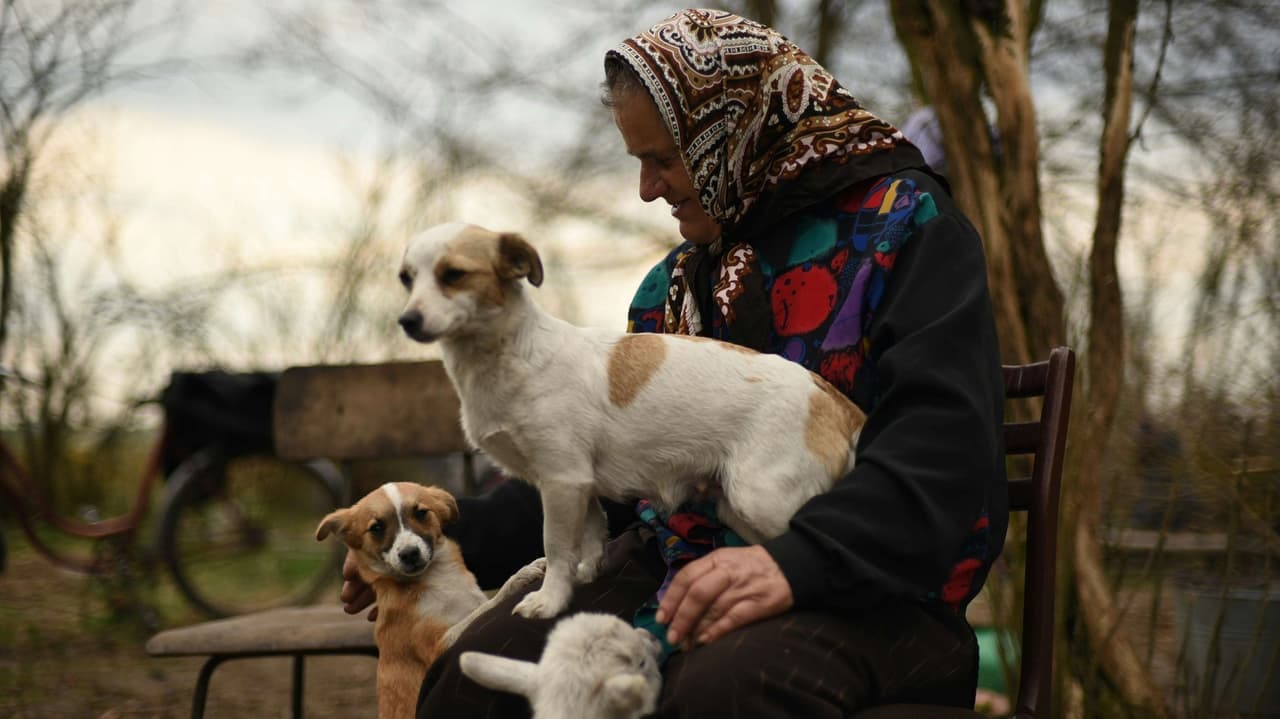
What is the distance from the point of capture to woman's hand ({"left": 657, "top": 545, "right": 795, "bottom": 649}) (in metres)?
1.79

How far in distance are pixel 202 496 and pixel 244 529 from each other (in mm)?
378

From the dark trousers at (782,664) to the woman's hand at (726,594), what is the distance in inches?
1.3

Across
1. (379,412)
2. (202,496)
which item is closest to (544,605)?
(379,412)

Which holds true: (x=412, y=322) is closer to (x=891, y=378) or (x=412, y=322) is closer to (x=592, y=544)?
(x=592, y=544)

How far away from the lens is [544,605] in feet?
6.72

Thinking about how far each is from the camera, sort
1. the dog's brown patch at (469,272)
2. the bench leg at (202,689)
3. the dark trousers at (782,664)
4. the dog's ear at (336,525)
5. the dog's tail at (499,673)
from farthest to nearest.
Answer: the bench leg at (202,689) → the dog's ear at (336,525) → the dog's brown patch at (469,272) → the dog's tail at (499,673) → the dark trousers at (782,664)

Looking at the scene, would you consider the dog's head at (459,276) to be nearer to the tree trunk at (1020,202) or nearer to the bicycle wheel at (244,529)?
the tree trunk at (1020,202)

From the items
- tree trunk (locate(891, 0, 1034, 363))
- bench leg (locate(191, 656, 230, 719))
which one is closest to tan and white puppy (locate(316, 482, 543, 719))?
bench leg (locate(191, 656, 230, 719))

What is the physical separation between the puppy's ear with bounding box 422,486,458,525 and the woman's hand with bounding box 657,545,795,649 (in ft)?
3.02

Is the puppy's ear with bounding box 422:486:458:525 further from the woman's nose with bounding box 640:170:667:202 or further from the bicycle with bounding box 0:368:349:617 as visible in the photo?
the bicycle with bounding box 0:368:349:617

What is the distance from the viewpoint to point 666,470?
198cm

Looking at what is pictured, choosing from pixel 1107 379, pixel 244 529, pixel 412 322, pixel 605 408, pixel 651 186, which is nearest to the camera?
pixel 412 322

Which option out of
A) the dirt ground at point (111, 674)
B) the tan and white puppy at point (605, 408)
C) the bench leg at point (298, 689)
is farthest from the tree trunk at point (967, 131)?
the dirt ground at point (111, 674)

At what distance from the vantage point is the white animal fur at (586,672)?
5.86ft
